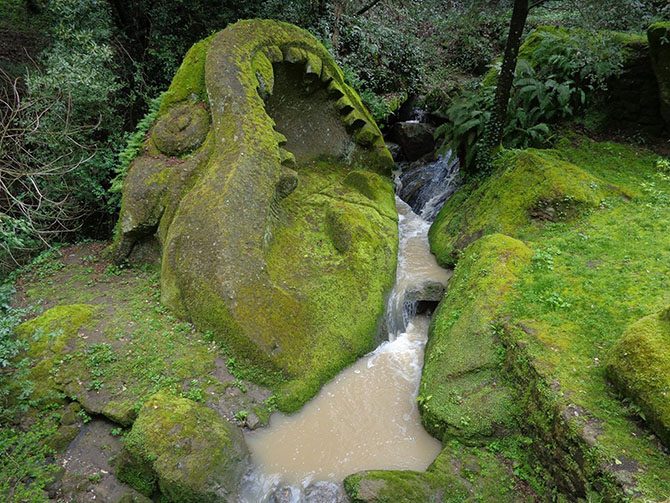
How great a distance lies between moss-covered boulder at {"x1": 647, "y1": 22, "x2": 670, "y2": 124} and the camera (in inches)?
364

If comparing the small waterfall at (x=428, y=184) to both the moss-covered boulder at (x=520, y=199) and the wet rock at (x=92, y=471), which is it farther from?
the wet rock at (x=92, y=471)

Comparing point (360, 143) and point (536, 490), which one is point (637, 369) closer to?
point (536, 490)

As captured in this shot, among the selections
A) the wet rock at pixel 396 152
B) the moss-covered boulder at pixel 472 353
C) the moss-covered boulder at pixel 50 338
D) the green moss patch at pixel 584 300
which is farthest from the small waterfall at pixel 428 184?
the moss-covered boulder at pixel 50 338

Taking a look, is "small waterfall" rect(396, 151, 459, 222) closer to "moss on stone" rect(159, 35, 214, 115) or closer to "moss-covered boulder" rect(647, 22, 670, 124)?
"moss-covered boulder" rect(647, 22, 670, 124)

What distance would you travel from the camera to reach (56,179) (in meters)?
9.64

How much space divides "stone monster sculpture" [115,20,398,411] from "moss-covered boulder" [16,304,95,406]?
140 centimetres

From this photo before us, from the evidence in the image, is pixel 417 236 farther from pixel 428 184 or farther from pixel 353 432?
pixel 353 432

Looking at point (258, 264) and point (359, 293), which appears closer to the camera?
point (258, 264)

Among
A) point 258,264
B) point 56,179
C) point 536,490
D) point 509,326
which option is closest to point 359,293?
point 258,264

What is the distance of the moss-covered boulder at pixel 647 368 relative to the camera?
14.7ft

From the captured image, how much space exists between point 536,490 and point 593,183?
6561mm

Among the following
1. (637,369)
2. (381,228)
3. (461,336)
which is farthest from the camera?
(381,228)

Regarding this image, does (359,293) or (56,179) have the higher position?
(56,179)

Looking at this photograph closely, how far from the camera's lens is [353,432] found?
632 cm
